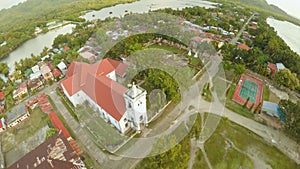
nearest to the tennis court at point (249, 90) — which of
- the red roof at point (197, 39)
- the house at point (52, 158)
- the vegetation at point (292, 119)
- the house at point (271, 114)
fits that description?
the house at point (271, 114)

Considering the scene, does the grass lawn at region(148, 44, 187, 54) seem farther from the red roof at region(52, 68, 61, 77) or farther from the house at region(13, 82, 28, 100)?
the house at region(13, 82, 28, 100)

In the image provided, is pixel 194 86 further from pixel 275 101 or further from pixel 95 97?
pixel 95 97

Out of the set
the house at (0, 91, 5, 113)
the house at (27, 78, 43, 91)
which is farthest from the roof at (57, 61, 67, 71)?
the house at (0, 91, 5, 113)

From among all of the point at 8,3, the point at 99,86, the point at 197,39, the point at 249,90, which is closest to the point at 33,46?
the point at 99,86

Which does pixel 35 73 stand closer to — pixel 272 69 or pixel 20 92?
pixel 20 92

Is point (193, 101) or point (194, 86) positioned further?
point (194, 86)

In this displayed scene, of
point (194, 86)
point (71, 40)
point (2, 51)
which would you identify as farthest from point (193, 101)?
point (2, 51)
